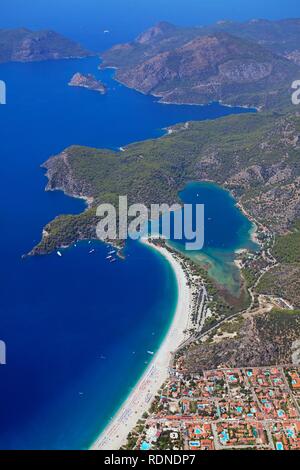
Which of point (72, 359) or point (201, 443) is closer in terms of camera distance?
point (201, 443)

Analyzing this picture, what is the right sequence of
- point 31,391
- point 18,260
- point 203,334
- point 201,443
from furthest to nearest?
point 18,260 → point 203,334 → point 31,391 → point 201,443

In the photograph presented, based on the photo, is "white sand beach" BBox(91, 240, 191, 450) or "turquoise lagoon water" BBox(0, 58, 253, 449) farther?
"turquoise lagoon water" BBox(0, 58, 253, 449)

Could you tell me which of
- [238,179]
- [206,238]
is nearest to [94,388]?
[206,238]

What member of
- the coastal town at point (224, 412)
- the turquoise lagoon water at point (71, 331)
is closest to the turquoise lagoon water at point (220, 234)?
the turquoise lagoon water at point (71, 331)

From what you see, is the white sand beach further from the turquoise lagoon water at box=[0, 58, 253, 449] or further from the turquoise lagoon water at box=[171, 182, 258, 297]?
the turquoise lagoon water at box=[171, 182, 258, 297]

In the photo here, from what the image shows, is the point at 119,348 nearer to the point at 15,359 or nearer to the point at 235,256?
Result: the point at 15,359

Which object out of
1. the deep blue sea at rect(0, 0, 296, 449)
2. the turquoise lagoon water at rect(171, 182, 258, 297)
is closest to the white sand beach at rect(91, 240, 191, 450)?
the deep blue sea at rect(0, 0, 296, 449)
